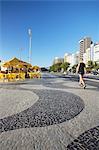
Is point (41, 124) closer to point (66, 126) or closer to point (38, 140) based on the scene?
point (66, 126)

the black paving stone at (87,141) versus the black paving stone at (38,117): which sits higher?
the black paving stone at (38,117)

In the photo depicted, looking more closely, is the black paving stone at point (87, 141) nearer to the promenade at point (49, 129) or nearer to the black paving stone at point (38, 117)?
the promenade at point (49, 129)

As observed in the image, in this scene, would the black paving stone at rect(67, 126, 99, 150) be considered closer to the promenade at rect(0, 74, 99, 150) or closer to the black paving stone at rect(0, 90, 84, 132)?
the promenade at rect(0, 74, 99, 150)

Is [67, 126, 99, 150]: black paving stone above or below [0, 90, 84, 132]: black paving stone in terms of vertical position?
below

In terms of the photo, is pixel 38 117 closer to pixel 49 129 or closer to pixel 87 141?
pixel 49 129

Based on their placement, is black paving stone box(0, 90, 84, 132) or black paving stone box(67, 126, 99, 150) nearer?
black paving stone box(67, 126, 99, 150)

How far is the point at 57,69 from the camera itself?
163 metres

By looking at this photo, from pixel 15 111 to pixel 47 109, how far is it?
3.12 feet

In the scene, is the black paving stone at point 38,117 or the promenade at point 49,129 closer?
the promenade at point 49,129

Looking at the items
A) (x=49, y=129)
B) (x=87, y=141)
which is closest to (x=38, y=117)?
(x=49, y=129)

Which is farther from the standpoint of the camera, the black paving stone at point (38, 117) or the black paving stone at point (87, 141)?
the black paving stone at point (38, 117)

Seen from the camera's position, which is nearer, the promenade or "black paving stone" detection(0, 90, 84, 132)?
the promenade

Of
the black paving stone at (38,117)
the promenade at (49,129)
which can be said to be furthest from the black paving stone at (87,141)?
the black paving stone at (38,117)

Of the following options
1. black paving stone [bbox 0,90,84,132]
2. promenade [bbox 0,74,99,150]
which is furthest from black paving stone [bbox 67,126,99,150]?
black paving stone [bbox 0,90,84,132]
